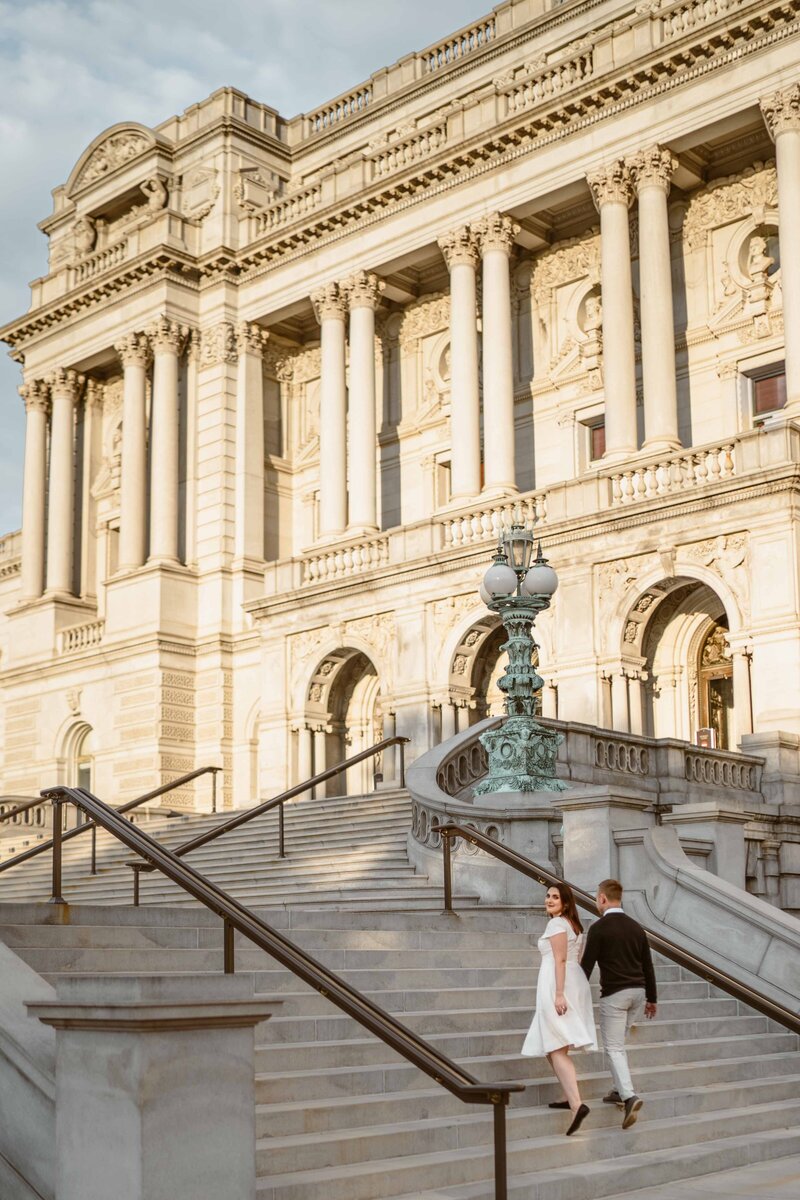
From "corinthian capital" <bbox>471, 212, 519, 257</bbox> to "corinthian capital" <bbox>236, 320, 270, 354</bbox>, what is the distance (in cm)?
828

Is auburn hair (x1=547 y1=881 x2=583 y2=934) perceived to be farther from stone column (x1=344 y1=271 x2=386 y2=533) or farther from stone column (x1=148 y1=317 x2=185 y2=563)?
stone column (x1=148 y1=317 x2=185 y2=563)

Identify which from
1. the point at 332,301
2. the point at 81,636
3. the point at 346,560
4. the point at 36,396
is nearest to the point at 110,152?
the point at 36,396

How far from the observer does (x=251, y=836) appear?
24875 millimetres

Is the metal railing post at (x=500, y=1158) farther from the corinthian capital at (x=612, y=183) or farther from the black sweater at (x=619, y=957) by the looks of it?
the corinthian capital at (x=612, y=183)

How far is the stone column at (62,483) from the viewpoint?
4384 centimetres

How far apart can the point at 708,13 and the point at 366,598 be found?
1383 cm

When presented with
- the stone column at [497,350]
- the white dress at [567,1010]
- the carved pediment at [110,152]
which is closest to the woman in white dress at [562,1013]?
the white dress at [567,1010]

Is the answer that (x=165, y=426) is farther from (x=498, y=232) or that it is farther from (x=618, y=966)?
(x=618, y=966)

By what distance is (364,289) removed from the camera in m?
38.2

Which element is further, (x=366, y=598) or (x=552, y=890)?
(x=366, y=598)

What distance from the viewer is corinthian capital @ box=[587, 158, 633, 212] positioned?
3284 centimetres

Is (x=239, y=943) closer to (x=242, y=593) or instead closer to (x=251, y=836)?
(x=251, y=836)

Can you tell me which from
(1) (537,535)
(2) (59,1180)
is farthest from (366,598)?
(2) (59,1180)

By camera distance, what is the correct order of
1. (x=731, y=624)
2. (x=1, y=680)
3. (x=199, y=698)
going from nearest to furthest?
1. (x=731, y=624)
2. (x=199, y=698)
3. (x=1, y=680)
